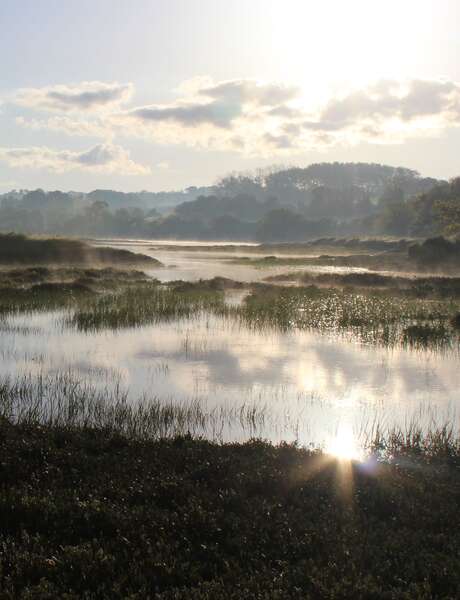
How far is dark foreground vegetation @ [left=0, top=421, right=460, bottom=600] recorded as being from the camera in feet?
23.8

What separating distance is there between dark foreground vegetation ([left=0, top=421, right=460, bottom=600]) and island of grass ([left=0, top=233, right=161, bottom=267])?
52557mm

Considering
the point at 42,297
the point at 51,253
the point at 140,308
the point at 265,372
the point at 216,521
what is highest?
the point at 51,253

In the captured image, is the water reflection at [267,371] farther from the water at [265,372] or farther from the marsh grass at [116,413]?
the marsh grass at [116,413]

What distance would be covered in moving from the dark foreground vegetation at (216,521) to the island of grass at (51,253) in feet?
172

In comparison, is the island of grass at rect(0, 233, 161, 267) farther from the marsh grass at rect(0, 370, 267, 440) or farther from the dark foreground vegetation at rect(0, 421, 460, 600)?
the dark foreground vegetation at rect(0, 421, 460, 600)

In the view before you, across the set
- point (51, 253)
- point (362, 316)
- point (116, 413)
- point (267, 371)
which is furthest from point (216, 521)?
point (51, 253)

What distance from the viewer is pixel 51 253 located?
6438 centimetres

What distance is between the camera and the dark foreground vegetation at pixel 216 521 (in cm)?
724

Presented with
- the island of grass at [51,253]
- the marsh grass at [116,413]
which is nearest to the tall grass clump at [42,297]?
the marsh grass at [116,413]

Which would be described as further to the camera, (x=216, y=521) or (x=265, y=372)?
(x=265, y=372)

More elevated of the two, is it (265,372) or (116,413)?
(116,413)

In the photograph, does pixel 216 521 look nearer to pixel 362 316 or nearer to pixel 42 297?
pixel 362 316

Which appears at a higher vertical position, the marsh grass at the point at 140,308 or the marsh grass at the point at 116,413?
the marsh grass at the point at 140,308

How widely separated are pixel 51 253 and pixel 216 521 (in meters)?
59.6
